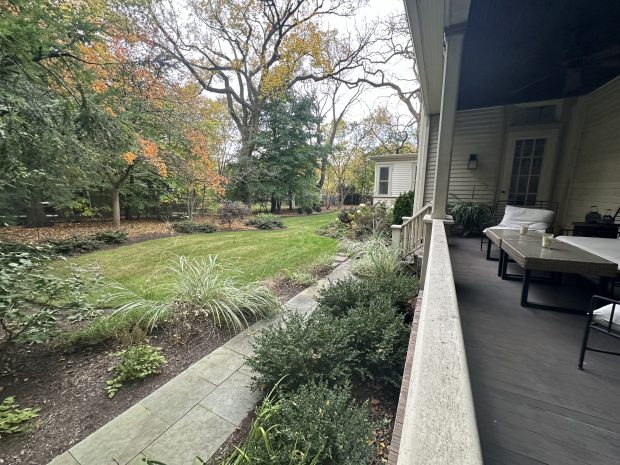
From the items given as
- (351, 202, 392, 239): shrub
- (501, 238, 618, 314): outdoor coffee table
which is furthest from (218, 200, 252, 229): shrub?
(501, 238, 618, 314): outdoor coffee table

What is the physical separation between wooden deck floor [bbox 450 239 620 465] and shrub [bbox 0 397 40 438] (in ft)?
9.74

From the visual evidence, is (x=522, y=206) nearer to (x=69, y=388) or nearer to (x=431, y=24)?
(x=431, y=24)

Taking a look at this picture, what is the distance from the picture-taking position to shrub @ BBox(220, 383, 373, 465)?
1.39 m

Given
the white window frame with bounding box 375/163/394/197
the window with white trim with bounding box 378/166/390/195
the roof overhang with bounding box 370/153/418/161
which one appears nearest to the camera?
the roof overhang with bounding box 370/153/418/161

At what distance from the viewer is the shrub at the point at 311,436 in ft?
4.55

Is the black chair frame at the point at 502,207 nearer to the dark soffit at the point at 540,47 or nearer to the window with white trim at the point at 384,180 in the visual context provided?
the dark soffit at the point at 540,47

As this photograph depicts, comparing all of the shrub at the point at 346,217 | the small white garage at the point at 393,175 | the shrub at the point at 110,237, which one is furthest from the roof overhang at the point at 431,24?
the small white garage at the point at 393,175

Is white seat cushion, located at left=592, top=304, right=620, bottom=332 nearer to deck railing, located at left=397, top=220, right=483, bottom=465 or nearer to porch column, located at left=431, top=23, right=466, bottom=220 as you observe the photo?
deck railing, located at left=397, top=220, right=483, bottom=465

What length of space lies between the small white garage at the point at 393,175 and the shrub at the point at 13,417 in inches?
482

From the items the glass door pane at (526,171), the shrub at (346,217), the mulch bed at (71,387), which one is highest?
the glass door pane at (526,171)

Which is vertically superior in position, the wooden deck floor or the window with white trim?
the window with white trim

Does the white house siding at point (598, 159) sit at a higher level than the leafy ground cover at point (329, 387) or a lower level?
higher

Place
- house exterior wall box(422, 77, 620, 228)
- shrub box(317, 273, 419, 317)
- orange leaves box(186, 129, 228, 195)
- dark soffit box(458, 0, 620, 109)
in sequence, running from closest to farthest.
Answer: dark soffit box(458, 0, 620, 109)
shrub box(317, 273, 419, 317)
house exterior wall box(422, 77, 620, 228)
orange leaves box(186, 129, 228, 195)

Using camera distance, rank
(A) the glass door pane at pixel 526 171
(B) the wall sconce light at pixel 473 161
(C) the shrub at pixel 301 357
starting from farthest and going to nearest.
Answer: (B) the wall sconce light at pixel 473 161
(A) the glass door pane at pixel 526 171
(C) the shrub at pixel 301 357
